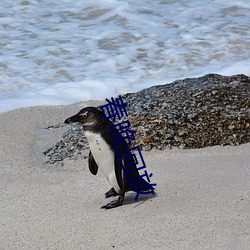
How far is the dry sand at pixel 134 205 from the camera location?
122 inches

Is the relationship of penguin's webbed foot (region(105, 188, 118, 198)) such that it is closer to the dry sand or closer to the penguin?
the dry sand

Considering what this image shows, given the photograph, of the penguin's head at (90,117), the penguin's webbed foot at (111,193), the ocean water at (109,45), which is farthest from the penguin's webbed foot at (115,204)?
the ocean water at (109,45)

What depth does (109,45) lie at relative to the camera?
28.5 ft

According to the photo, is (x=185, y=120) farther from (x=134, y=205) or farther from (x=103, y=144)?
(x=103, y=144)

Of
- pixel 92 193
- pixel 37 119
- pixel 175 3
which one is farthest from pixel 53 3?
pixel 92 193

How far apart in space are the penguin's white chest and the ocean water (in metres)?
2.94

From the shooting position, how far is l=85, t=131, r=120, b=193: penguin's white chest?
3256mm

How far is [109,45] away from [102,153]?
218 inches

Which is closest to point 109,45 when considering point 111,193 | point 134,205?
point 111,193

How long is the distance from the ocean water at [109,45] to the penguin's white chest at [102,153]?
2.94 metres

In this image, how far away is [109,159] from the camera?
3.29m

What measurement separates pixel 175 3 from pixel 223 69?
3.82 meters

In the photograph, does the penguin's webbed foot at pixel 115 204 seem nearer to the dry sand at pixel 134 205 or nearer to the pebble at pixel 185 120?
the dry sand at pixel 134 205

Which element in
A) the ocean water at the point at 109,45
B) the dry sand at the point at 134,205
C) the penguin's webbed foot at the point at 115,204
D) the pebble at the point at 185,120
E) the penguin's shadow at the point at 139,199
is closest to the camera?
the dry sand at the point at 134,205
